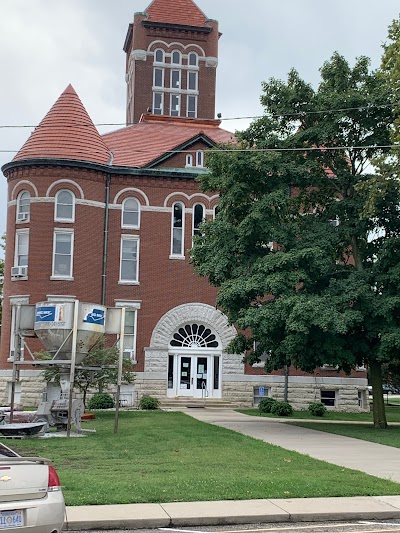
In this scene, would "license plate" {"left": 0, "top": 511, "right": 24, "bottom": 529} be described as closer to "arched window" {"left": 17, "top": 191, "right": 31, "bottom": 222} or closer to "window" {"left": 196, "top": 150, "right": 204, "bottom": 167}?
"arched window" {"left": 17, "top": 191, "right": 31, "bottom": 222}

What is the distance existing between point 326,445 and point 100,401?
15631mm

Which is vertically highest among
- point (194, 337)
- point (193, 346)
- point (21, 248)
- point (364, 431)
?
point (21, 248)

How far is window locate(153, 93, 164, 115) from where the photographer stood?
50.1 meters

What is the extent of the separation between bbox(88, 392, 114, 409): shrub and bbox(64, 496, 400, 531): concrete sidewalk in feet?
75.9

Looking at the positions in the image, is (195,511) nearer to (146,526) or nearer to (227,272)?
(146,526)

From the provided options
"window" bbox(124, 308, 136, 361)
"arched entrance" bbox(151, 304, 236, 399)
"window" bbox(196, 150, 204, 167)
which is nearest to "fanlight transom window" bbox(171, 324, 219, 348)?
"arched entrance" bbox(151, 304, 236, 399)

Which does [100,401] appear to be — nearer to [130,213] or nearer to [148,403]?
[148,403]

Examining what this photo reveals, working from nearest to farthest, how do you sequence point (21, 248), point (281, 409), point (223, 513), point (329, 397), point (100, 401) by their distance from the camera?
point (223, 513) < point (281, 409) < point (100, 401) < point (21, 248) < point (329, 397)

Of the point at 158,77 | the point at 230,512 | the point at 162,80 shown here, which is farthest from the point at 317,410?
the point at 158,77

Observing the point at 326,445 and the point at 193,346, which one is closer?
the point at 326,445

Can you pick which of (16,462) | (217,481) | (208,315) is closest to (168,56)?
(208,315)

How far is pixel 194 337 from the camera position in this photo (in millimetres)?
39375

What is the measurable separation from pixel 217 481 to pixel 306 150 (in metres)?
16.7

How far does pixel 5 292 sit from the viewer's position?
38.7 meters
